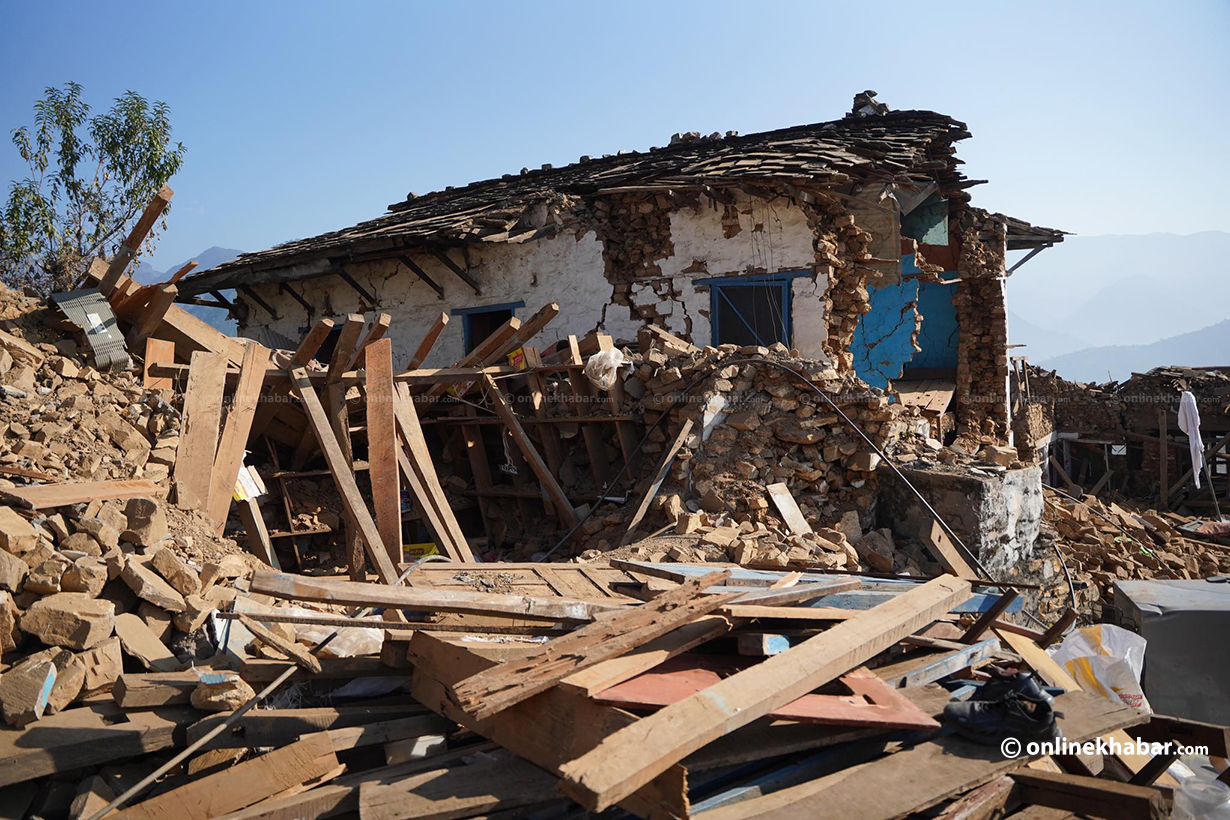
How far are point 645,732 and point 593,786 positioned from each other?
1.08 ft

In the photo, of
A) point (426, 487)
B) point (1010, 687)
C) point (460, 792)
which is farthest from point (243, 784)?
point (426, 487)

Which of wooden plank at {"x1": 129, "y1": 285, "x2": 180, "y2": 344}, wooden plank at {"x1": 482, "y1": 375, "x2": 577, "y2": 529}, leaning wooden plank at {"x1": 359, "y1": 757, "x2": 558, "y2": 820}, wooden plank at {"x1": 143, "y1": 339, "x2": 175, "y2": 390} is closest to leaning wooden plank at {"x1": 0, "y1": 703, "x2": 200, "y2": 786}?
leaning wooden plank at {"x1": 359, "y1": 757, "x2": 558, "y2": 820}

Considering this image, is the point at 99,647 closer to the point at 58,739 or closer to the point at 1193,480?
the point at 58,739

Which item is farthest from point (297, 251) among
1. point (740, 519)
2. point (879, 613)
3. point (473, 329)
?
point (879, 613)

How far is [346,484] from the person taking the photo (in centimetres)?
561

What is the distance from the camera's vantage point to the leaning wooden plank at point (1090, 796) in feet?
9.53

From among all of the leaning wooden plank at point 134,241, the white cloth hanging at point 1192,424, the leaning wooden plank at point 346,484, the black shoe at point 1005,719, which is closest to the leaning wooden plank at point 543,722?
the black shoe at point 1005,719

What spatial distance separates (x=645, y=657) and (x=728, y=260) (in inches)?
313

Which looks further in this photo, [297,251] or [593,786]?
[297,251]

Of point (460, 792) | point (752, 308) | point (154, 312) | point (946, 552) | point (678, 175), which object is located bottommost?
point (946, 552)

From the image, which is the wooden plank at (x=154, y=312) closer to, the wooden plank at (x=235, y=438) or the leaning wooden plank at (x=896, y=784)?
the wooden plank at (x=235, y=438)

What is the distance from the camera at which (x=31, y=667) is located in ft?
10.6

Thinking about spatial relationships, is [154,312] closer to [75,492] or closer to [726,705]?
[75,492]

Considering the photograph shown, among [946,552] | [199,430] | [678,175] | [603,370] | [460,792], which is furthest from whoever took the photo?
[678,175]
